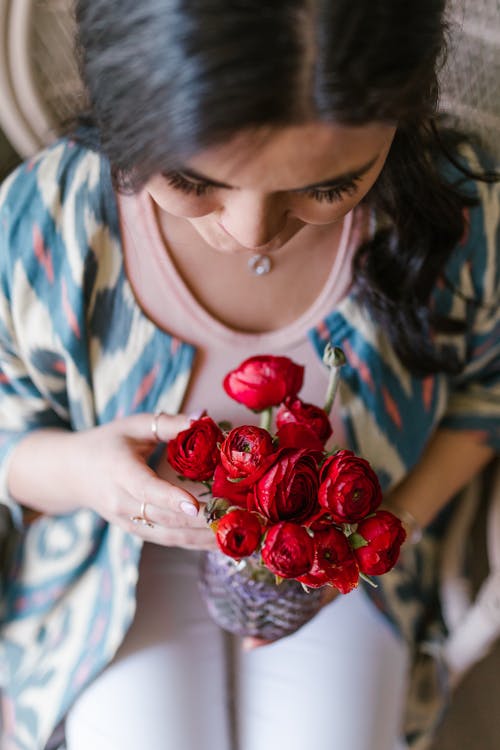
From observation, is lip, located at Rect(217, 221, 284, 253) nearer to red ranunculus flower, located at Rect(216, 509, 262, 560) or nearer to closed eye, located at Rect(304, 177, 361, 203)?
closed eye, located at Rect(304, 177, 361, 203)

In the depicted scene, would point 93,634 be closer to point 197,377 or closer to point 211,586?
point 211,586

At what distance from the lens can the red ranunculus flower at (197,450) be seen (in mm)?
556

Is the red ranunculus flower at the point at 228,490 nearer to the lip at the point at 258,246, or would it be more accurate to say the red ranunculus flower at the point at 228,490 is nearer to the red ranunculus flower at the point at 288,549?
the red ranunculus flower at the point at 288,549

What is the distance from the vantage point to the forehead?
1.64 feet

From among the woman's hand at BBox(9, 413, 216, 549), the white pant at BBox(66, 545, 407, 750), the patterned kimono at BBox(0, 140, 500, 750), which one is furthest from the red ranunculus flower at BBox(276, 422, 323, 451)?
the white pant at BBox(66, 545, 407, 750)

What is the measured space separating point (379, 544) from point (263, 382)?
148 mm

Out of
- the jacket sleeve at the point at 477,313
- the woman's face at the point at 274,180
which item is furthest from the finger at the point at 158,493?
the jacket sleeve at the point at 477,313

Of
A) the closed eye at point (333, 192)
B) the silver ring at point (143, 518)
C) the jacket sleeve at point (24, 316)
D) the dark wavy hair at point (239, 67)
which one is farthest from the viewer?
the jacket sleeve at point (24, 316)

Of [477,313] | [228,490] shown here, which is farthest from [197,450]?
[477,313]

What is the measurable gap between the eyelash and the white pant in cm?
52

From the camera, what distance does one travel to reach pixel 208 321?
2.75 ft

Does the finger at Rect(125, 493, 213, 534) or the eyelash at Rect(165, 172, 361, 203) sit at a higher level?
the eyelash at Rect(165, 172, 361, 203)

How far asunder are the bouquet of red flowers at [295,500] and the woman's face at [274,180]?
0.11 meters

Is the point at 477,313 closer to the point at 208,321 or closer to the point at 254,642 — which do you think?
the point at 208,321
